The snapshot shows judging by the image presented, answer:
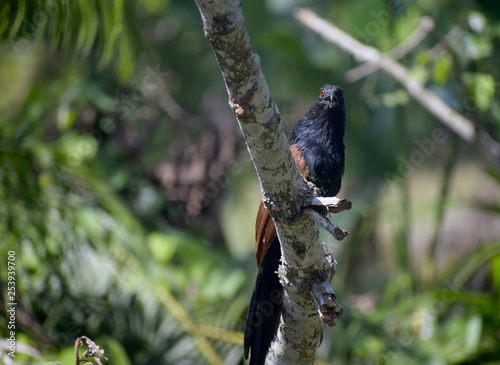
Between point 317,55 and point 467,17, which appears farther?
point 317,55

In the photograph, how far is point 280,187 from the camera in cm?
164

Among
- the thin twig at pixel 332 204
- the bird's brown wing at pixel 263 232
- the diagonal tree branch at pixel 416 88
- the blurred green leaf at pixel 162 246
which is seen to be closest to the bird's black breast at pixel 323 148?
the bird's brown wing at pixel 263 232

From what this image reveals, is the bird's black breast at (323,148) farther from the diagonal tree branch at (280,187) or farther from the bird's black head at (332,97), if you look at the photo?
the diagonal tree branch at (280,187)

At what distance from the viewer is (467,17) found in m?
4.21

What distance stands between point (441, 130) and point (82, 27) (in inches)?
201

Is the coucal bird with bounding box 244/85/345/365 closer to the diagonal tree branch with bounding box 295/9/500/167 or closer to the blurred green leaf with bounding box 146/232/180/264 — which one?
the diagonal tree branch with bounding box 295/9/500/167

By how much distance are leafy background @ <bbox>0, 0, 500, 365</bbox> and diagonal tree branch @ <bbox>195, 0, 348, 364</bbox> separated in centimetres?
110

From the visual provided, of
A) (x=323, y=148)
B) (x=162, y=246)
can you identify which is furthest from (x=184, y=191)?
(x=323, y=148)

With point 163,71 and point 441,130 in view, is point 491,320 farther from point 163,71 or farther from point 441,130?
point 163,71

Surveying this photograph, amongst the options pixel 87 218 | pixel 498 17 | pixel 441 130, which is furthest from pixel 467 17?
pixel 87 218

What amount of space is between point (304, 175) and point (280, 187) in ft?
1.94

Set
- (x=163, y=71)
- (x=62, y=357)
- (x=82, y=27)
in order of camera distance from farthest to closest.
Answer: (x=163, y=71) < (x=82, y=27) < (x=62, y=357)

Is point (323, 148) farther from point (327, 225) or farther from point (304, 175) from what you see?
point (327, 225)

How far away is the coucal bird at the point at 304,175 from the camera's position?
2117 mm
